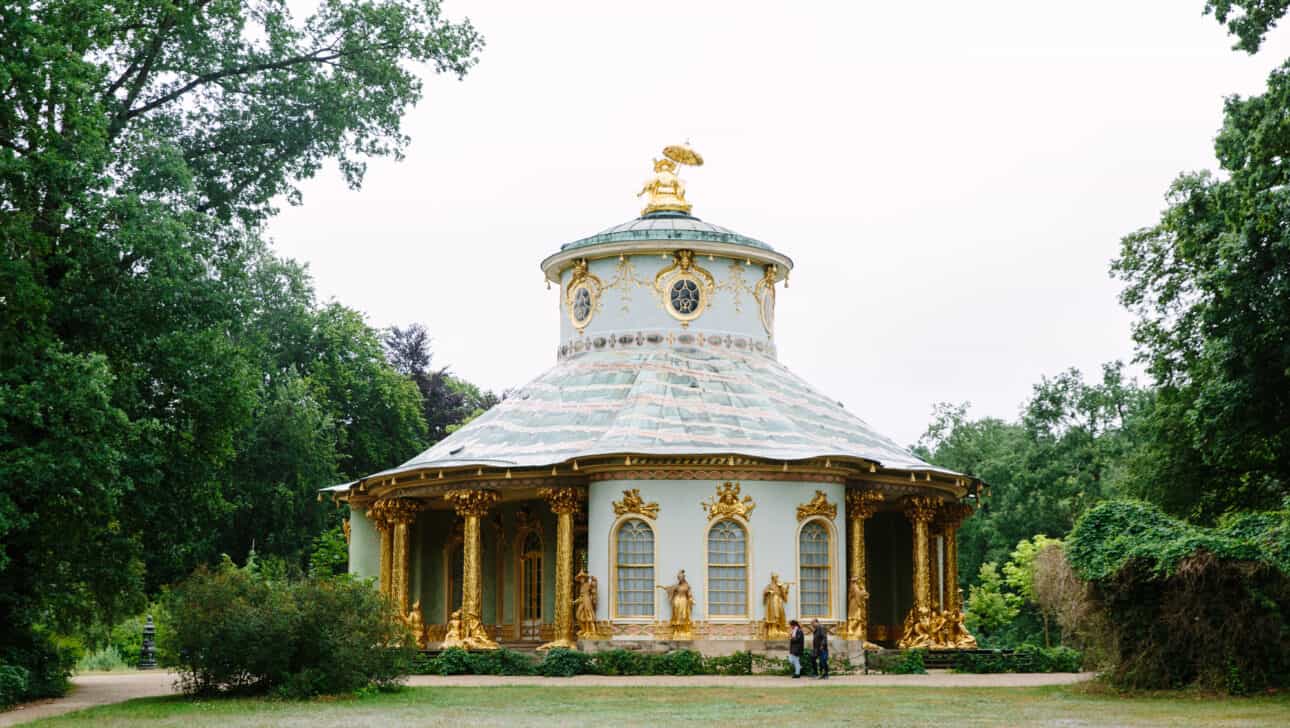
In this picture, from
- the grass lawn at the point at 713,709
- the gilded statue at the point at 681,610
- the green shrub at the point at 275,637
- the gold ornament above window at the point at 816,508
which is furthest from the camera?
the gold ornament above window at the point at 816,508

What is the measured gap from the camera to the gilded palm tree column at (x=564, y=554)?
29.2 metres

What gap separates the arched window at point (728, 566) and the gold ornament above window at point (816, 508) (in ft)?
4.15

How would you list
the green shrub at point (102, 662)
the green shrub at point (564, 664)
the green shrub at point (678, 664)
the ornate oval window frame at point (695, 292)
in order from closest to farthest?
the green shrub at point (678, 664), the green shrub at point (564, 664), the ornate oval window frame at point (695, 292), the green shrub at point (102, 662)

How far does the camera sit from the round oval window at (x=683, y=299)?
112 ft

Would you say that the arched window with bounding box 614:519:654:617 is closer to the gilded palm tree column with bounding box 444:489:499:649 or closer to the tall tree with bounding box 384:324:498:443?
the gilded palm tree column with bounding box 444:489:499:649

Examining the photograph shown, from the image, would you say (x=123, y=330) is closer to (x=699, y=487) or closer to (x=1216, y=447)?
(x=699, y=487)

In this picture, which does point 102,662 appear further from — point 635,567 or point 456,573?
point 635,567

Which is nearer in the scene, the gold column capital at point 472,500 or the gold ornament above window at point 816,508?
the gold ornament above window at point 816,508

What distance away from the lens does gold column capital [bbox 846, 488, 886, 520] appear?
3027 cm

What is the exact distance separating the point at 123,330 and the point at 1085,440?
3236 cm

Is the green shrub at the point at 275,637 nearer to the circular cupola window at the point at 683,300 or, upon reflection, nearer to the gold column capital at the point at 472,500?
the gold column capital at the point at 472,500

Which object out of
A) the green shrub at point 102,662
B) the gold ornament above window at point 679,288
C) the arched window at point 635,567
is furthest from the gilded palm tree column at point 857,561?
the green shrub at point 102,662

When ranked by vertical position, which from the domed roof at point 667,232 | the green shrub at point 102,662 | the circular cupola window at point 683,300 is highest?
the domed roof at point 667,232

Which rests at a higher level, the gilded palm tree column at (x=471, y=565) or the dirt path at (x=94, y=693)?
the gilded palm tree column at (x=471, y=565)
